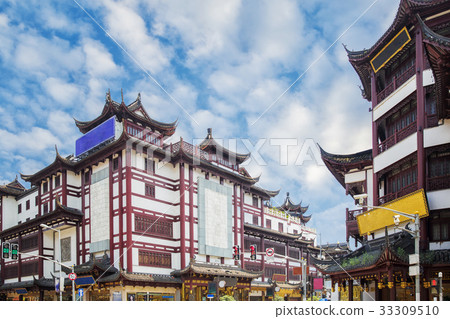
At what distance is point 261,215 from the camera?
71.2 m

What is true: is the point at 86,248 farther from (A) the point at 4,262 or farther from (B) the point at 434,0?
(B) the point at 434,0

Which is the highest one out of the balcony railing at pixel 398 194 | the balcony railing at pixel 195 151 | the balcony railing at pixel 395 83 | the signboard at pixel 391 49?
the signboard at pixel 391 49

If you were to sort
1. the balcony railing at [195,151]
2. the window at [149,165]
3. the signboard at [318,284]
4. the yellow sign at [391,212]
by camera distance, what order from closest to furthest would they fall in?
the yellow sign at [391,212] → the window at [149,165] → the balcony railing at [195,151] → the signboard at [318,284]

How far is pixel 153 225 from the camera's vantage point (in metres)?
47.9

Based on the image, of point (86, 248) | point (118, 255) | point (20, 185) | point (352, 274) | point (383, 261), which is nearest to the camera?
point (383, 261)

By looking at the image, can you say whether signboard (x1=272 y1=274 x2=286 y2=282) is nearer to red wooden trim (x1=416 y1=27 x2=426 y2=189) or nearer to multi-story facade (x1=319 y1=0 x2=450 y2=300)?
multi-story facade (x1=319 y1=0 x2=450 y2=300)

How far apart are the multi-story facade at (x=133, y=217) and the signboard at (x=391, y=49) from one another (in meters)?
20.9

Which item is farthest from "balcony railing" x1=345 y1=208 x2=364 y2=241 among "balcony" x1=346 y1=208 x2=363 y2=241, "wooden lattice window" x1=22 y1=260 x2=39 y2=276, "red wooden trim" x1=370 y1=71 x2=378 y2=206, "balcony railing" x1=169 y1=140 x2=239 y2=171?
"wooden lattice window" x1=22 y1=260 x2=39 y2=276

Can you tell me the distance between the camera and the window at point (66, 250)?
5125 centimetres

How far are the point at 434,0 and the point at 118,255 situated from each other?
3386cm

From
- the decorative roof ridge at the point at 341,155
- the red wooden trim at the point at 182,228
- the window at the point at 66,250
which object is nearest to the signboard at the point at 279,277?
the red wooden trim at the point at 182,228

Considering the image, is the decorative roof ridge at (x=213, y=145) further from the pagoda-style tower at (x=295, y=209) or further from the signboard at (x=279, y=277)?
the pagoda-style tower at (x=295, y=209)

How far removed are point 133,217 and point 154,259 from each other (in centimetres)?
489

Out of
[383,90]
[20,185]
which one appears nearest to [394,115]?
[383,90]
